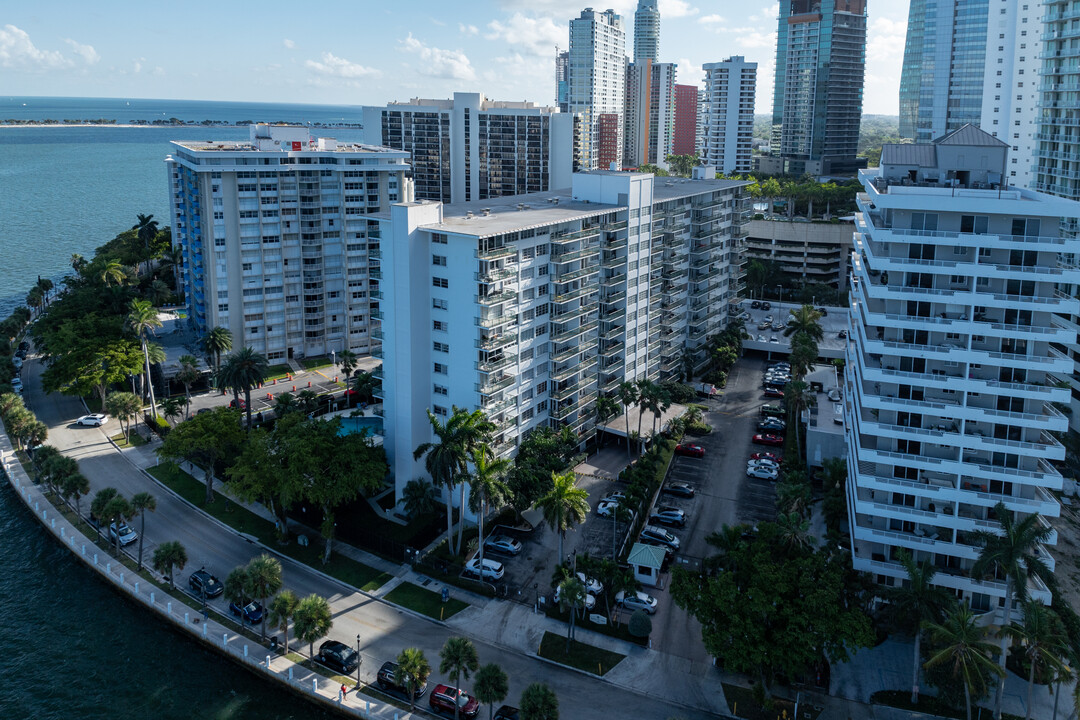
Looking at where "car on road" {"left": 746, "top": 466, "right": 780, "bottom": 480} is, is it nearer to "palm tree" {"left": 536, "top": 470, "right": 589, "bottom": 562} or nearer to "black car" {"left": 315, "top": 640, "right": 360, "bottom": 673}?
"palm tree" {"left": 536, "top": 470, "right": 589, "bottom": 562}

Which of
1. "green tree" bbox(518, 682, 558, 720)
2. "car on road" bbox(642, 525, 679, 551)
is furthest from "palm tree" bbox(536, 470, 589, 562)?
"green tree" bbox(518, 682, 558, 720)

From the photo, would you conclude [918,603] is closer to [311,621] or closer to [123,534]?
[311,621]

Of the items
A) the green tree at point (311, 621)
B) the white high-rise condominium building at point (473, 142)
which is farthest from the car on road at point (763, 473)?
the white high-rise condominium building at point (473, 142)

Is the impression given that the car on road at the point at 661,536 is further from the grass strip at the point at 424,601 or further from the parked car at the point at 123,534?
the parked car at the point at 123,534

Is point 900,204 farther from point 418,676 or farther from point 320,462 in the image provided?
point 320,462

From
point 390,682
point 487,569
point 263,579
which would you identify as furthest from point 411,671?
point 487,569

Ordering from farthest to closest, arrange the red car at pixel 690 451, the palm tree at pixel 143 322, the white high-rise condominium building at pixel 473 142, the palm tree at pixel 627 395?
the white high-rise condominium building at pixel 473 142
the palm tree at pixel 143 322
the red car at pixel 690 451
the palm tree at pixel 627 395
